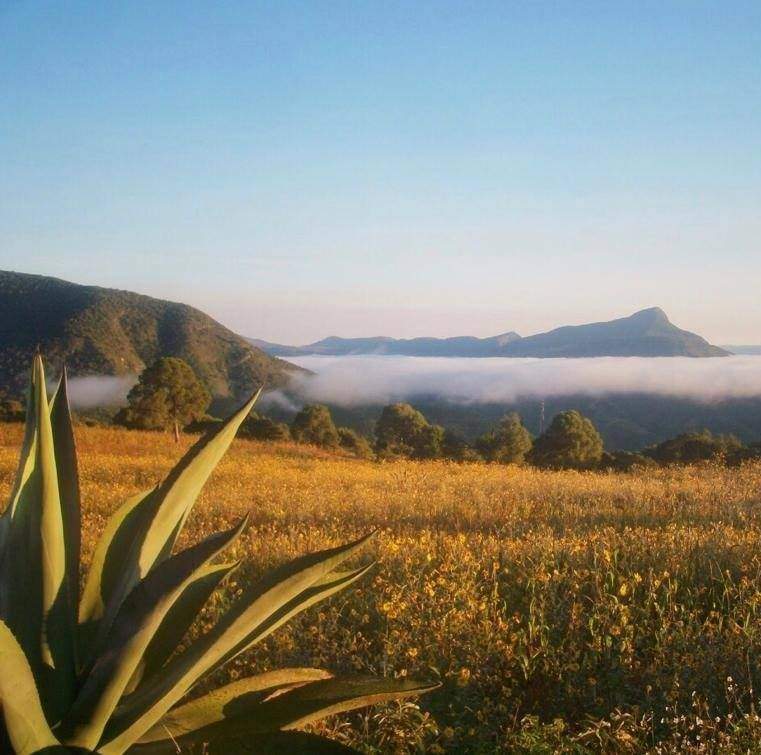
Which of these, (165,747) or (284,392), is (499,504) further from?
(284,392)

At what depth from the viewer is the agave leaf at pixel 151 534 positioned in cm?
231

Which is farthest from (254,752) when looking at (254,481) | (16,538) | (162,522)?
(254,481)

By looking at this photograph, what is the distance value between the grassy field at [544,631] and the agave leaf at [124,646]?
3.82 ft

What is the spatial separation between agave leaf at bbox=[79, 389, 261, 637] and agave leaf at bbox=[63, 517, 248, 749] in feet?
0.77

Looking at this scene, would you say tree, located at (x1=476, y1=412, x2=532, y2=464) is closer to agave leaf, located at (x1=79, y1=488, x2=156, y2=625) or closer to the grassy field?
the grassy field

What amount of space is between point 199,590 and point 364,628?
1663 millimetres

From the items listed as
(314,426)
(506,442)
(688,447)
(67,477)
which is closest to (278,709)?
(67,477)

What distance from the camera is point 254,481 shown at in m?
11.6

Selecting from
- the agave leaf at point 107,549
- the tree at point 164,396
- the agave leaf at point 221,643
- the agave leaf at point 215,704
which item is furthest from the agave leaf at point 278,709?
the tree at point 164,396

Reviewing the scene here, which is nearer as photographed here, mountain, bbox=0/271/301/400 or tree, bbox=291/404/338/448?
tree, bbox=291/404/338/448

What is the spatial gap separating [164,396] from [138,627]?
1259 inches

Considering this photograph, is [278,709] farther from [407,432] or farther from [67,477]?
[407,432]

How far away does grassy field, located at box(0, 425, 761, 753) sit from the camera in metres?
3.04

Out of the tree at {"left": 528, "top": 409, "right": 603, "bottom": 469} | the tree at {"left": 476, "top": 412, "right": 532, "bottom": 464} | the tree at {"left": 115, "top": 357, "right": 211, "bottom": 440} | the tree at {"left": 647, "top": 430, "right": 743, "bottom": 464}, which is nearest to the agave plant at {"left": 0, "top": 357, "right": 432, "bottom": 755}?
the tree at {"left": 115, "top": 357, "right": 211, "bottom": 440}
